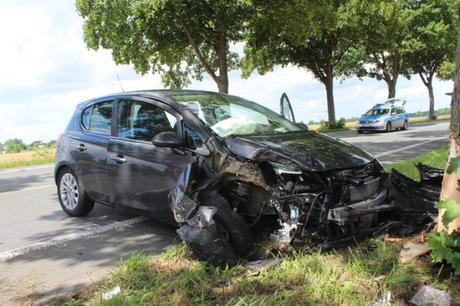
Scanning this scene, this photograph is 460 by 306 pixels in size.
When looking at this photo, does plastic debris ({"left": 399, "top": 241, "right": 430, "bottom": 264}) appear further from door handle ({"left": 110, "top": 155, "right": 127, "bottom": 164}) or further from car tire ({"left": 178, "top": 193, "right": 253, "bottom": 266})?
door handle ({"left": 110, "top": 155, "right": 127, "bottom": 164})

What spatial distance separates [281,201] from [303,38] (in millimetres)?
19237

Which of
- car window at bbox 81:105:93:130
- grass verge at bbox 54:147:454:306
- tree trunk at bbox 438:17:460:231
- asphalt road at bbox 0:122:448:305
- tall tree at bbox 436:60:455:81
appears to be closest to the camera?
grass verge at bbox 54:147:454:306

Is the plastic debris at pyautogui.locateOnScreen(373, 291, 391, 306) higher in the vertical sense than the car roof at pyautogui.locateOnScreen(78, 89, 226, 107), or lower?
lower

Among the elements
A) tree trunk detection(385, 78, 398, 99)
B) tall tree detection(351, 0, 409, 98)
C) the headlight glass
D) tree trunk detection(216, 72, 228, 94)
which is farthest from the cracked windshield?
tree trunk detection(385, 78, 398, 99)

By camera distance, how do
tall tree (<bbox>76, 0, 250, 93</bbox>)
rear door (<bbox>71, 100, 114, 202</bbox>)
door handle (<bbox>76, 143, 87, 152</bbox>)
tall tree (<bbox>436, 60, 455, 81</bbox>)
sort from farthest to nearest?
tall tree (<bbox>436, 60, 455, 81</bbox>) → tall tree (<bbox>76, 0, 250, 93</bbox>) → door handle (<bbox>76, 143, 87, 152</bbox>) → rear door (<bbox>71, 100, 114, 202</bbox>)

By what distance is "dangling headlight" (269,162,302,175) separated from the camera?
4.17 meters

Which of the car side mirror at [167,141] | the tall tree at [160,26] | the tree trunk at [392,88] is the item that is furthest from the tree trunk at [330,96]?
the car side mirror at [167,141]

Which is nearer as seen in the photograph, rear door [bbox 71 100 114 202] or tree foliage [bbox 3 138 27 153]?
rear door [bbox 71 100 114 202]

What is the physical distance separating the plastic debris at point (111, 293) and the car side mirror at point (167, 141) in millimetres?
1454

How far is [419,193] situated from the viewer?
4465 mm

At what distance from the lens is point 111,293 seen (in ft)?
12.3

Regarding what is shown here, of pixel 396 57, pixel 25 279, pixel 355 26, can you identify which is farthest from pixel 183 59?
pixel 25 279

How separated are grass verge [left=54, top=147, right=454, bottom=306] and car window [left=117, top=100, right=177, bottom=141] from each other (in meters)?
1.50

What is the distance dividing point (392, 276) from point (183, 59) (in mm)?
23545
